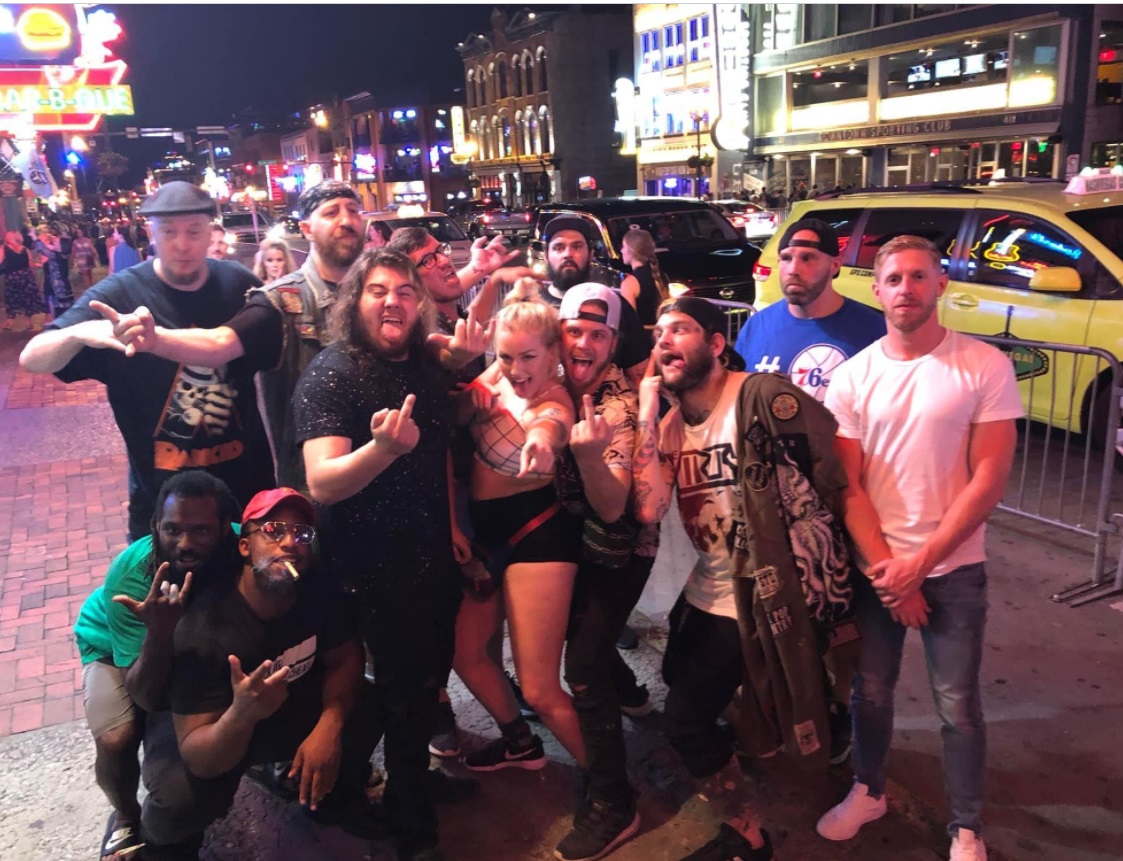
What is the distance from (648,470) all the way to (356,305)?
3.53 feet

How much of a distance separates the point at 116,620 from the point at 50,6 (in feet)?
48.8

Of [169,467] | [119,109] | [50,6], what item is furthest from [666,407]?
[119,109]

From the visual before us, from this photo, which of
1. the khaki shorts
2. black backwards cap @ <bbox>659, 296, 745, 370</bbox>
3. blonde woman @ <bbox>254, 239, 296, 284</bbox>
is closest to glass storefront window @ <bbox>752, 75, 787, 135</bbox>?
blonde woman @ <bbox>254, 239, 296, 284</bbox>

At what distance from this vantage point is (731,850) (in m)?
2.87

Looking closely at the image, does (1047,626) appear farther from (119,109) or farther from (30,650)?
(119,109)

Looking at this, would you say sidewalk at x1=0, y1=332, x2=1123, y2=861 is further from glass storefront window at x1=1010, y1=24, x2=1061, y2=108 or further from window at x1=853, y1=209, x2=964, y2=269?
glass storefront window at x1=1010, y1=24, x2=1061, y2=108

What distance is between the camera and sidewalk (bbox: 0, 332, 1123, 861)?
297 cm

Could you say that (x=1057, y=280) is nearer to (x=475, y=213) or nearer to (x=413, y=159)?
(x=475, y=213)

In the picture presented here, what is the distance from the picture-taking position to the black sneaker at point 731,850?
112 inches

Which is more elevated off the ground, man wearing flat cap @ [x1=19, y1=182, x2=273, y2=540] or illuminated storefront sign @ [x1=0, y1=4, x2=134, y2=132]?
illuminated storefront sign @ [x1=0, y1=4, x2=134, y2=132]

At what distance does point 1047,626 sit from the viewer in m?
4.25

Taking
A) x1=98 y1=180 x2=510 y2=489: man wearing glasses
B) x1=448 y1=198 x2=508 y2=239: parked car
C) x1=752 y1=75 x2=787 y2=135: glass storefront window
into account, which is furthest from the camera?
x1=752 y1=75 x2=787 y2=135: glass storefront window

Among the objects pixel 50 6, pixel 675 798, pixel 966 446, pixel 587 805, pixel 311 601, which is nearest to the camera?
pixel 966 446

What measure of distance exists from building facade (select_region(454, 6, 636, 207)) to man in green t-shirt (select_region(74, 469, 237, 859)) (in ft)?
139
